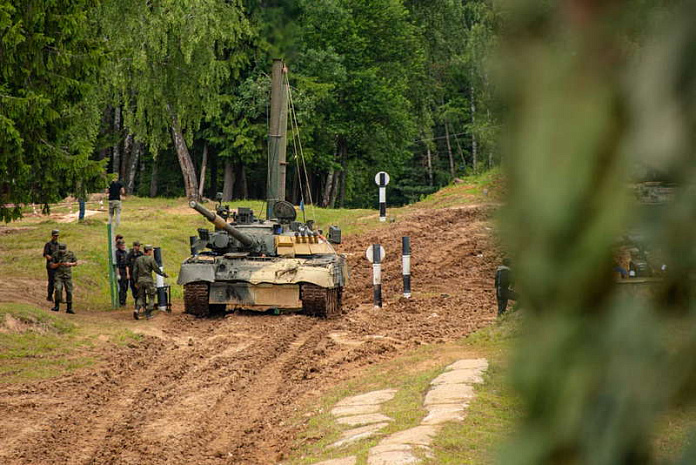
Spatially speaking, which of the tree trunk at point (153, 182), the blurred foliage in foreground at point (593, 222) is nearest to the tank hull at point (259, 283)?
the blurred foliage in foreground at point (593, 222)

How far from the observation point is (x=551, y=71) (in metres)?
0.64

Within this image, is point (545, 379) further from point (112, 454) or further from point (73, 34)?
point (73, 34)

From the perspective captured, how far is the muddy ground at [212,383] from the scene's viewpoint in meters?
8.38

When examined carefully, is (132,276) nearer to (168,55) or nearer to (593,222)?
(168,55)

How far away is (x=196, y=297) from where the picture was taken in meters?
15.9

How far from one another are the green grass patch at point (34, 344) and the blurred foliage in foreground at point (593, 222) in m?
11.3

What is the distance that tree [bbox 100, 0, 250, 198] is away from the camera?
67.6 ft

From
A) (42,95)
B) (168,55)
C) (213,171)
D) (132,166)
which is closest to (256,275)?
(42,95)

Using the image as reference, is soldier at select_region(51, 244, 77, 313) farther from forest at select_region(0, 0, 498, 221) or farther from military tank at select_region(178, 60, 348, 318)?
military tank at select_region(178, 60, 348, 318)

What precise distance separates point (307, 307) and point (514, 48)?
50.2 ft

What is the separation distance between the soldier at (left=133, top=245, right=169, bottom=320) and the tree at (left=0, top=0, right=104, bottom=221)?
1.62 m

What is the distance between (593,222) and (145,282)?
53.2 feet

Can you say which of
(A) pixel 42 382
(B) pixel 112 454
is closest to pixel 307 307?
(A) pixel 42 382

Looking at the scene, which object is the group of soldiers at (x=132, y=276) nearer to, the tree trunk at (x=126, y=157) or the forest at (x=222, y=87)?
the forest at (x=222, y=87)
